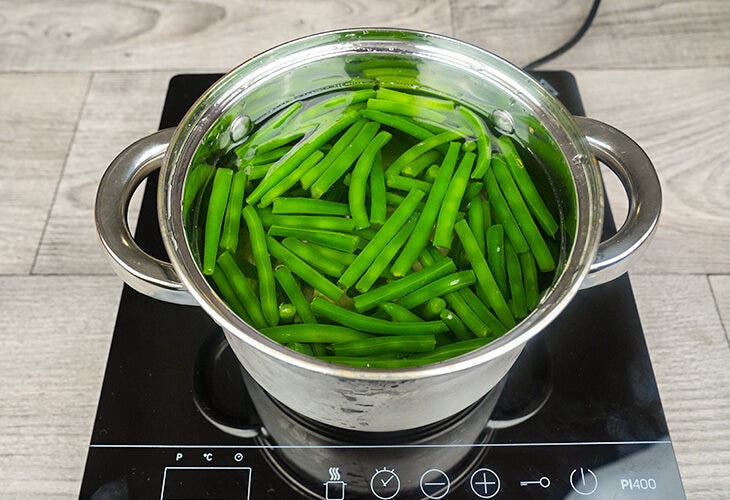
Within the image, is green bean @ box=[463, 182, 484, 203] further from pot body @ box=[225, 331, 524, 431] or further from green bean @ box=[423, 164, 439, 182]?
pot body @ box=[225, 331, 524, 431]

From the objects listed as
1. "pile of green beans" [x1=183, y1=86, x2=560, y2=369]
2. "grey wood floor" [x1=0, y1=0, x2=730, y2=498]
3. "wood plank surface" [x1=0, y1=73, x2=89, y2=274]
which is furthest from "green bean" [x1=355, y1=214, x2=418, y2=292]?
"wood plank surface" [x1=0, y1=73, x2=89, y2=274]

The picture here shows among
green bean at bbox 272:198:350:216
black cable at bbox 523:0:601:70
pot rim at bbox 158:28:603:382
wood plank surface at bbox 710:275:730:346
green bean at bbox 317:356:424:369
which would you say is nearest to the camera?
pot rim at bbox 158:28:603:382

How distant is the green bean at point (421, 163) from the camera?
77cm

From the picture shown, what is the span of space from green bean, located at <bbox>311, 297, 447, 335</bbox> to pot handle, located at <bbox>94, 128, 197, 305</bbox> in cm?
13

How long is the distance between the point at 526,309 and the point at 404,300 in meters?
0.12

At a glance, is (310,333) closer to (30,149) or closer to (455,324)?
(455,324)

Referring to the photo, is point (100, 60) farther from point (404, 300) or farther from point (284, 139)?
point (404, 300)

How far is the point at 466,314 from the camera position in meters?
0.67

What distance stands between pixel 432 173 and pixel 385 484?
317 mm

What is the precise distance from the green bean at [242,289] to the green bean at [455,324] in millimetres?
168

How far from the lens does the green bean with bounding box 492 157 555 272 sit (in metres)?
0.71

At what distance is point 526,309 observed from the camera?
2.26 feet

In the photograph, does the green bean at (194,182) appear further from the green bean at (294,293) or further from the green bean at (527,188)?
the green bean at (527,188)

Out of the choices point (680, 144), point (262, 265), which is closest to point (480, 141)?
point (262, 265)
